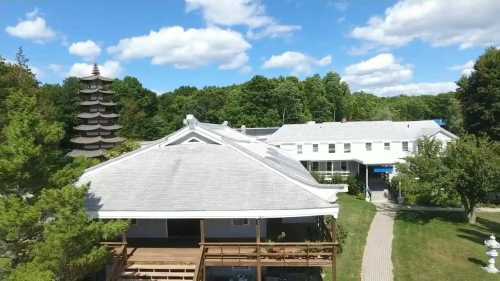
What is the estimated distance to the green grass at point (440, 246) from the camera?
1970cm

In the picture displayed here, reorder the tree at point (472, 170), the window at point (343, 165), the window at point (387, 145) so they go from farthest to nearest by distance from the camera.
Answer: the window at point (343, 165), the window at point (387, 145), the tree at point (472, 170)

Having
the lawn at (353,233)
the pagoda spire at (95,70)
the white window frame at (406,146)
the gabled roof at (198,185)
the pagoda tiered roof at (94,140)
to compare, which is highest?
the pagoda spire at (95,70)

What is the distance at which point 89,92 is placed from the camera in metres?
48.4

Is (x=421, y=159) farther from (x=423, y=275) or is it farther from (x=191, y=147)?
(x=191, y=147)

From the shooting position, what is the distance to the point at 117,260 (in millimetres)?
15984

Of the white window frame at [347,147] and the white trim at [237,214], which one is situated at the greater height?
the white window frame at [347,147]

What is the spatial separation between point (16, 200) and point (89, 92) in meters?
39.0

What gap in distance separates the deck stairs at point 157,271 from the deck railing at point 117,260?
21 cm

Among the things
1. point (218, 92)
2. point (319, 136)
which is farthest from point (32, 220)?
point (218, 92)

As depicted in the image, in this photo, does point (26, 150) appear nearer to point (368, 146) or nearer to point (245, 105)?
point (368, 146)

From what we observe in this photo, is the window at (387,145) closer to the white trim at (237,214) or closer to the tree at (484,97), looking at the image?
the tree at (484,97)

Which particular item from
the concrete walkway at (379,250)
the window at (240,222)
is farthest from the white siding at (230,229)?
the concrete walkway at (379,250)

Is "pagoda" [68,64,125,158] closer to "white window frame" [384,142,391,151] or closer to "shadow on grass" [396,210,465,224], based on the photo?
"white window frame" [384,142,391,151]

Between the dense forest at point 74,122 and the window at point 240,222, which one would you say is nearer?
the dense forest at point 74,122
